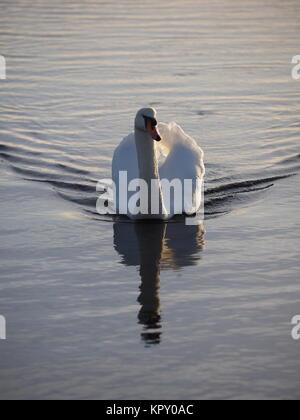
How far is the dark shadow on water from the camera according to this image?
840 centimetres

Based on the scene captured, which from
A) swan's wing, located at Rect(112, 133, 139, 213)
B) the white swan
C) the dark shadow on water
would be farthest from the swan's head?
the dark shadow on water

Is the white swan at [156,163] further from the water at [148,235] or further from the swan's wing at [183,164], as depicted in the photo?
the water at [148,235]

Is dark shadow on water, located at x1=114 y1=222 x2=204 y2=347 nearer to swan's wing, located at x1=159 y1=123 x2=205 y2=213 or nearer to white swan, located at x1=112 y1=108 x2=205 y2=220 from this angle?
white swan, located at x1=112 y1=108 x2=205 y2=220

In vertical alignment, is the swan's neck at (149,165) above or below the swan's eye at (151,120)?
below

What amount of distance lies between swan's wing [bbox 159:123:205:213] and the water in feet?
1.10

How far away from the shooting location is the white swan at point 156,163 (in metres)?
10.3

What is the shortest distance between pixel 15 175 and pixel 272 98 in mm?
5620

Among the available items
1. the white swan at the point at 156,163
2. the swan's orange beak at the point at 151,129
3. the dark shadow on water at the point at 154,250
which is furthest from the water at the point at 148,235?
the swan's orange beak at the point at 151,129

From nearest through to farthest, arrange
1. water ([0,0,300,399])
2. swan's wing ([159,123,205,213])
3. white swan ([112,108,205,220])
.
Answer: water ([0,0,300,399]) → white swan ([112,108,205,220]) → swan's wing ([159,123,205,213])

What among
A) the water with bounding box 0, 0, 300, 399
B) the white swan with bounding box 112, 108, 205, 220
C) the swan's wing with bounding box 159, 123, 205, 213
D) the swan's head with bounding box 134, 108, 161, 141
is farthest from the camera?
Answer: the swan's wing with bounding box 159, 123, 205, 213

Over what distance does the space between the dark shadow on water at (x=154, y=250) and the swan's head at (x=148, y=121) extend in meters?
Result: 1.10

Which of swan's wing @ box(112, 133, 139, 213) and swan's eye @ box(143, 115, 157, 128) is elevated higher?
swan's eye @ box(143, 115, 157, 128)

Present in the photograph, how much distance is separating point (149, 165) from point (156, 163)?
0.36ft

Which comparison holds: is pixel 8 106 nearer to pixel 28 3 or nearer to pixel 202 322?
pixel 202 322
